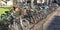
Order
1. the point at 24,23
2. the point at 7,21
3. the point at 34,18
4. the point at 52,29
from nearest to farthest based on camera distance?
the point at 24,23, the point at 7,21, the point at 52,29, the point at 34,18

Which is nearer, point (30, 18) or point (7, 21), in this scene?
point (7, 21)

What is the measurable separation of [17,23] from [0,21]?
255cm

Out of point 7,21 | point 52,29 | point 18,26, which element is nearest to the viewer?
point 18,26

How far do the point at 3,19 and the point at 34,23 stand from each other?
4672mm

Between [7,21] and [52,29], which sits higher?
[7,21]

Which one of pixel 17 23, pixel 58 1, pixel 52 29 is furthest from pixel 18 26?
pixel 58 1

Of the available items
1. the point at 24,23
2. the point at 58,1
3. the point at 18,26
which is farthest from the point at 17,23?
the point at 58,1

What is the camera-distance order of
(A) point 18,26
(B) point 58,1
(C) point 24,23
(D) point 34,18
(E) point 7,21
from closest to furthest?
(A) point 18,26, (C) point 24,23, (E) point 7,21, (D) point 34,18, (B) point 58,1

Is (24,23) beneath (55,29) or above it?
above

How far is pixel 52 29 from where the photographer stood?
54.7 feet

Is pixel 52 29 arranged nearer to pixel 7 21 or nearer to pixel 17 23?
pixel 7 21

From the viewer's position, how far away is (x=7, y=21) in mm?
13094

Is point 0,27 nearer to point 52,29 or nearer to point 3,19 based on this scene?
point 3,19

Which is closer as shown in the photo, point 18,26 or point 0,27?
point 18,26
